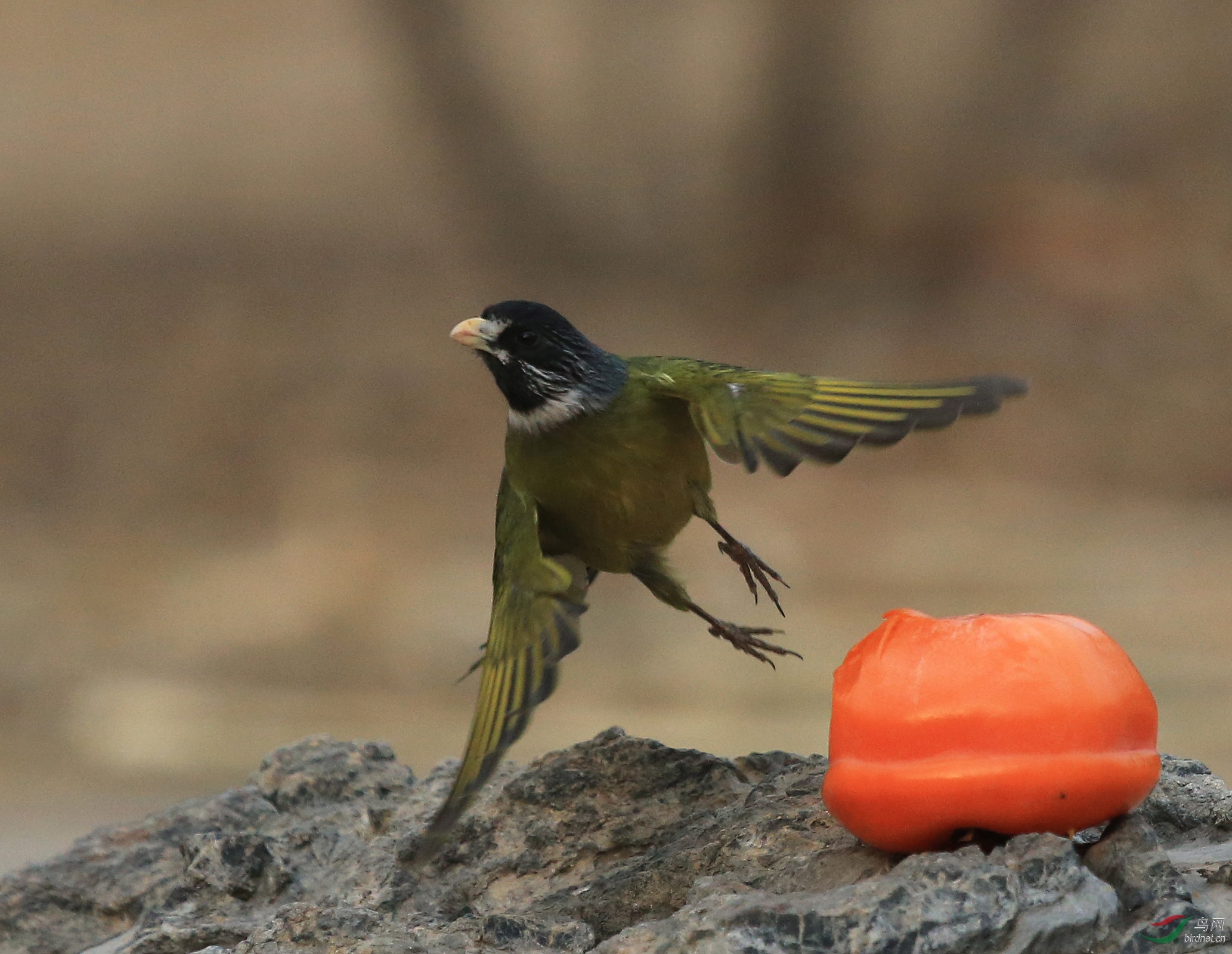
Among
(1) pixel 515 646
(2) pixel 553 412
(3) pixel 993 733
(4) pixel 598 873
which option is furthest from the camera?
(2) pixel 553 412

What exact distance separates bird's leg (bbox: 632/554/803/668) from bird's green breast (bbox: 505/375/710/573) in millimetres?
100

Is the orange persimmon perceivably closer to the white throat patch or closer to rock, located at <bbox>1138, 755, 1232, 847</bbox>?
rock, located at <bbox>1138, 755, 1232, 847</bbox>

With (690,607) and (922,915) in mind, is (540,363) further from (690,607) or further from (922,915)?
(922,915)

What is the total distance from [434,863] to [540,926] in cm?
51

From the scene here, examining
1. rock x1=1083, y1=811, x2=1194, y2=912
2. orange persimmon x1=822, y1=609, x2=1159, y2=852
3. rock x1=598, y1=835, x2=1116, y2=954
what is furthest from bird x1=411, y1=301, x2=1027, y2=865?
rock x1=1083, y1=811, x2=1194, y2=912

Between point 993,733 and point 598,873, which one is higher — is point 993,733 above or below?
above

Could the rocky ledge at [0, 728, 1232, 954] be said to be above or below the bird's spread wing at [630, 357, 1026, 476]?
below

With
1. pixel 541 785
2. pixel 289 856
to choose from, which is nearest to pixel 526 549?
pixel 541 785

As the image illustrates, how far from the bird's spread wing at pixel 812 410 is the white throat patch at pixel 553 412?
23 cm

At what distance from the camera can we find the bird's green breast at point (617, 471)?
8.61 feet

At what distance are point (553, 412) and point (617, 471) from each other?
179 mm

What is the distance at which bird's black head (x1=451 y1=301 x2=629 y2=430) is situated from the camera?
2678mm

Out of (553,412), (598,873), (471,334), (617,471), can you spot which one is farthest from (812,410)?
(598,873)

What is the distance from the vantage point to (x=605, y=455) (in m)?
2.62
